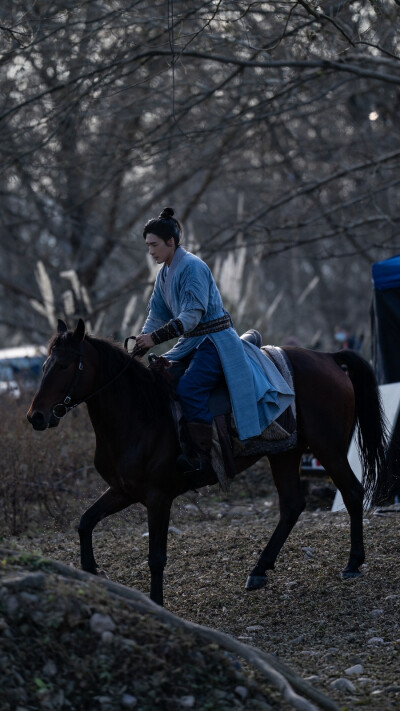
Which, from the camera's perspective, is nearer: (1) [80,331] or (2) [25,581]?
A: (2) [25,581]

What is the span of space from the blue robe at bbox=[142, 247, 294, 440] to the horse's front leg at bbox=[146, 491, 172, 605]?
69 cm

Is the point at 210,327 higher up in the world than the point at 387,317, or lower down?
higher up

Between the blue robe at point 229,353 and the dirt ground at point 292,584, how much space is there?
1.13 meters

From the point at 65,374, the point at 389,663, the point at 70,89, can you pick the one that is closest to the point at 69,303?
the point at 70,89

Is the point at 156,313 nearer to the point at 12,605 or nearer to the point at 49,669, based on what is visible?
the point at 12,605

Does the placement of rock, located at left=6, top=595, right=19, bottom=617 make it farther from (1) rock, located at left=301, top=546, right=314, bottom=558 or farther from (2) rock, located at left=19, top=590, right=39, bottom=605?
(1) rock, located at left=301, top=546, right=314, bottom=558

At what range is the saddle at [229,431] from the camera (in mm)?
6281

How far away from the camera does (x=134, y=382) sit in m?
6.29

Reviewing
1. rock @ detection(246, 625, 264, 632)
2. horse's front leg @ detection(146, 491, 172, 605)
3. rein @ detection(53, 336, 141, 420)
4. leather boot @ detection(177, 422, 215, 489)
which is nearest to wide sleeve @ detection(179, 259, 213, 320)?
rein @ detection(53, 336, 141, 420)

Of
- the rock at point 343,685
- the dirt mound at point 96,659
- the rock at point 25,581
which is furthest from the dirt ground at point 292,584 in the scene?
the rock at point 25,581

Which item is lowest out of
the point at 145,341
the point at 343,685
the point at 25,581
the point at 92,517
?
the point at 343,685

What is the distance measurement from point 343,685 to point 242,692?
2.08 ft

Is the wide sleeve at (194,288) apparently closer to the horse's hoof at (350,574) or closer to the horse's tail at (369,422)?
the horse's tail at (369,422)

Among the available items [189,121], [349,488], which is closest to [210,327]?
[349,488]
